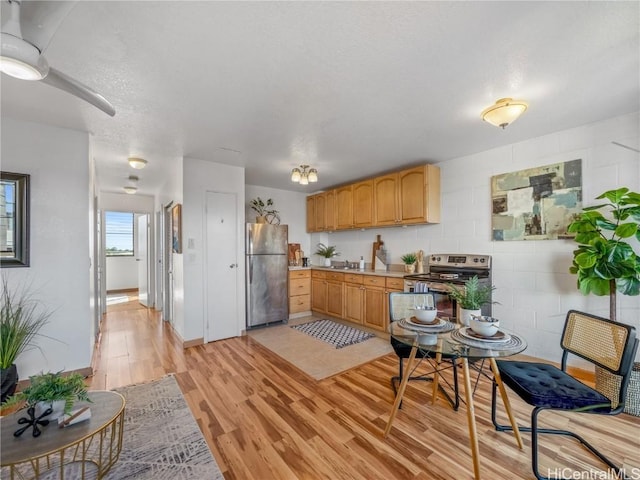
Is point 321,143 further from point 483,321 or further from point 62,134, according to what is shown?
point 62,134

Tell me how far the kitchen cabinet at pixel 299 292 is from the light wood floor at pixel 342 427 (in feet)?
6.34

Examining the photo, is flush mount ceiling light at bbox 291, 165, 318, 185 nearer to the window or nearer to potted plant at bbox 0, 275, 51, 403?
potted plant at bbox 0, 275, 51, 403

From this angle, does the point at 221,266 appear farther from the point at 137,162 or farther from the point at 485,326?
the point at 485,326

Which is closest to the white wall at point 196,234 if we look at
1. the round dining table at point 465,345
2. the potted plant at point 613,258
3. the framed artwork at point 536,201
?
the round dining table at point 465,345

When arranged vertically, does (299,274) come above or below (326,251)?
below

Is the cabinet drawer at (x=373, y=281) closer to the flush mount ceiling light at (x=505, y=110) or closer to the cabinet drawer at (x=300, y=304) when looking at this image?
the cabinet drawer at (x=300, y=304)

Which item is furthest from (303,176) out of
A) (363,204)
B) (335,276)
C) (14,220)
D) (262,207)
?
(14,220)

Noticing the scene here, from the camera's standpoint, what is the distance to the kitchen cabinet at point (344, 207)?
481cm

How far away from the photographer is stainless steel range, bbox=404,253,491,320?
10.6ft

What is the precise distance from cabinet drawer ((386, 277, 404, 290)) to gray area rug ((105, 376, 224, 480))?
2763 mm

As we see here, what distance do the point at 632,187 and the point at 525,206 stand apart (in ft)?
2.62

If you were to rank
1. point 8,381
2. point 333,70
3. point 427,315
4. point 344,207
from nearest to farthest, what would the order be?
point 333,70 < point 427,315 < point 8,381 < point 344,207

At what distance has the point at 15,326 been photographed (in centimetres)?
224

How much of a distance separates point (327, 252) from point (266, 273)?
1509 mm
